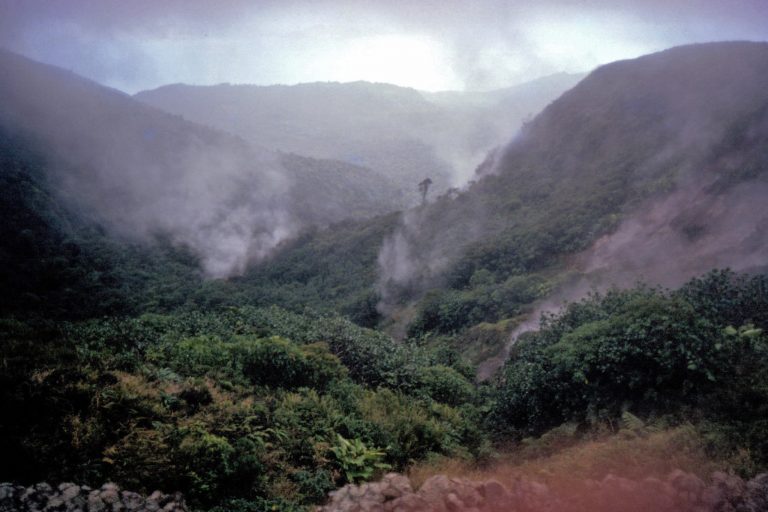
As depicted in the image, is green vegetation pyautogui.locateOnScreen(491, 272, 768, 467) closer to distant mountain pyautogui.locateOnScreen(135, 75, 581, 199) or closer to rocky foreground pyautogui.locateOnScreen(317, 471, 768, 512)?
rocky foreground pyautogui.locateOnScreen(317, 471, 768, 512)

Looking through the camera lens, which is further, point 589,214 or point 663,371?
point 589,214

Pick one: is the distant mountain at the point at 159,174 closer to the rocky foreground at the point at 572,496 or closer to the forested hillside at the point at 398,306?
the forested hillside at the point at 398,306

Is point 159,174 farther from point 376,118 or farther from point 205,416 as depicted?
point 376,118

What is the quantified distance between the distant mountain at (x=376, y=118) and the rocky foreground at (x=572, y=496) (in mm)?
84924

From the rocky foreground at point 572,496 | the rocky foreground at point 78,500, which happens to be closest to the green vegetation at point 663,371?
the rocky foreground at point 572,496

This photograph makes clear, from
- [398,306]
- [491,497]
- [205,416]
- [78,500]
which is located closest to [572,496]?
[491,497]

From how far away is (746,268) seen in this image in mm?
15984

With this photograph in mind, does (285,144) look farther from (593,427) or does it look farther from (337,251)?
(593,427)

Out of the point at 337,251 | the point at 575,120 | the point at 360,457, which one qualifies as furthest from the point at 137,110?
the point at 360,457

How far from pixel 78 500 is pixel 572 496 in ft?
18.8

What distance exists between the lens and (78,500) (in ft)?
15.0

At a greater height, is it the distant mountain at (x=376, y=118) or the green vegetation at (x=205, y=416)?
the distant mountain at (x=376, y=118)

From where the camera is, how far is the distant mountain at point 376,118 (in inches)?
4326

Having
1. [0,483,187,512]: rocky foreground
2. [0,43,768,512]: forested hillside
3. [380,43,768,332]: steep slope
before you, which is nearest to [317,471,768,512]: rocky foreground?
[0,43,768,512]: forested hillside
